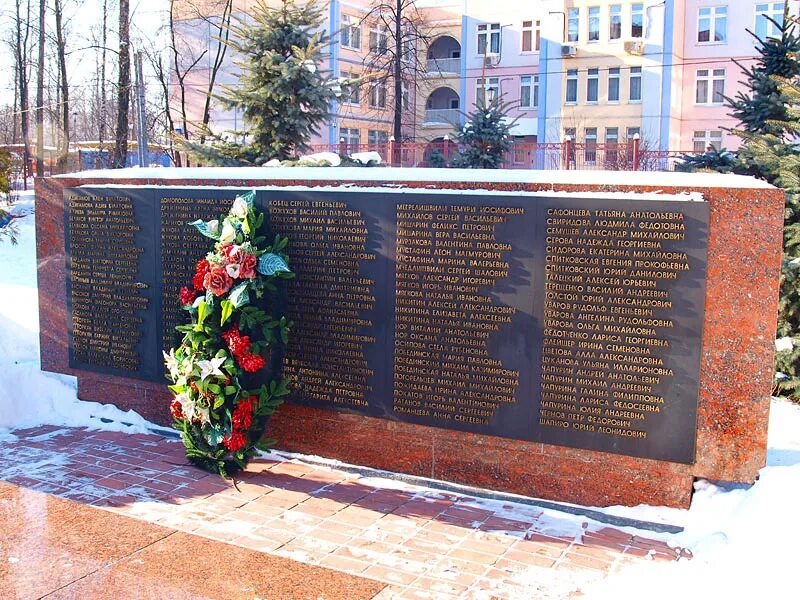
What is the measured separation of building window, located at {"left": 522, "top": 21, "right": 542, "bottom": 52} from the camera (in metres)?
38.6

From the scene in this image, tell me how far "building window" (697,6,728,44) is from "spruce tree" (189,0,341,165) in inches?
1139

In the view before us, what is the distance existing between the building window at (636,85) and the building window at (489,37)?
7.03m

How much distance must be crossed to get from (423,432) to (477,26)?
3675cm

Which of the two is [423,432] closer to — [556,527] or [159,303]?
[556,527]

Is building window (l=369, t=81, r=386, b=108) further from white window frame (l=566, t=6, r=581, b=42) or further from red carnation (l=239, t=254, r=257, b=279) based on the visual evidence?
red carnation (l=239, t=254, r=257, b=279)

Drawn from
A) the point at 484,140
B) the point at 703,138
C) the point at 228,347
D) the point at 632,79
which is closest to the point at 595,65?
the point at 632,79

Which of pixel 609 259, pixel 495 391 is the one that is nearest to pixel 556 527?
pixel 495 391

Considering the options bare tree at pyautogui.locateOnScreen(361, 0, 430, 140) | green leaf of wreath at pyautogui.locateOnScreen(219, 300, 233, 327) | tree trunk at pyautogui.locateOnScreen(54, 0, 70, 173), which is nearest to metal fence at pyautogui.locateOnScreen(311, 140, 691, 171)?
bare tree at pyautogui.locateOnScreen(361, 0, 430, 140)

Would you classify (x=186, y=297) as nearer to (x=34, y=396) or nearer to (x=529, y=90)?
(x=34, y=396)

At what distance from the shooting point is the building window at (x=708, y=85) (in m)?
35.0

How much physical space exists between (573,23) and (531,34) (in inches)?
95.5

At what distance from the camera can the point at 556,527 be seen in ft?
16.6

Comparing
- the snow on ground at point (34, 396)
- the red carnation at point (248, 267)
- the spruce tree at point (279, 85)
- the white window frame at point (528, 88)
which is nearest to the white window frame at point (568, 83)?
the white window frame at point (528, 88)

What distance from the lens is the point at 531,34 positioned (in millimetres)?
38656
